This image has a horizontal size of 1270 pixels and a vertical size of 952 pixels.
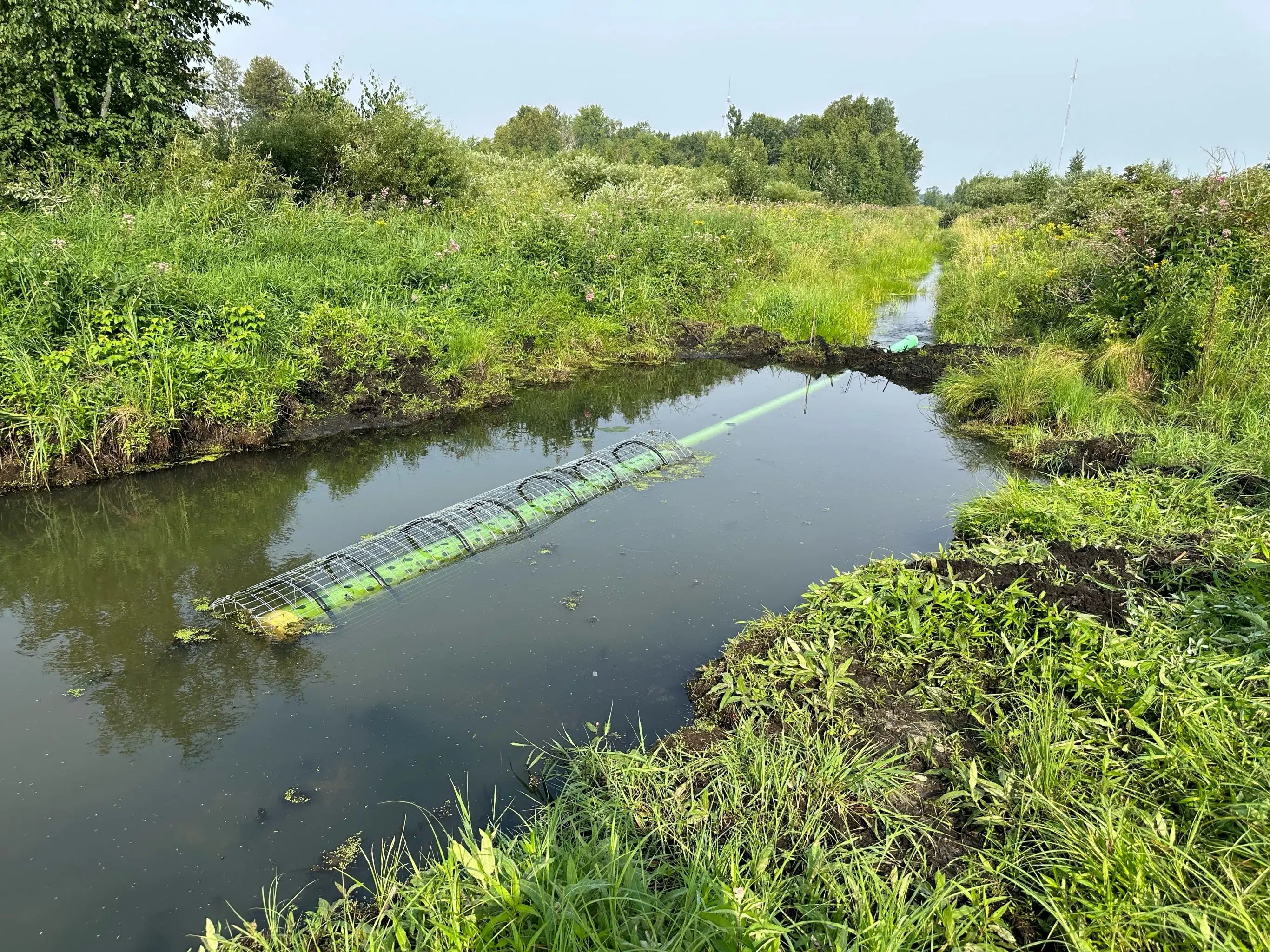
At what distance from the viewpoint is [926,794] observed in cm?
257

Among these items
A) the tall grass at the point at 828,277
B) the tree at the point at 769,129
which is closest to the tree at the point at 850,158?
the tree at the point at 769,129

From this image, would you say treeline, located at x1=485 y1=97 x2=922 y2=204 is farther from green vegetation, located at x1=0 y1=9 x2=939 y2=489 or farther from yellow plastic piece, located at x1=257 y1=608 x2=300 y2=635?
yellow plastic piece, located at x1=257 y1=608 x2=300 y2=635

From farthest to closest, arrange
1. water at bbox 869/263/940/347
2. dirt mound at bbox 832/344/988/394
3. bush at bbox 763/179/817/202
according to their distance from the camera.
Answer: bush at bbox 763/179/817/202 → water at bbox 869/263/940/347 → dirt mound at bbox 832/344/988/394

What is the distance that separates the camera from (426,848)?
2.60 m

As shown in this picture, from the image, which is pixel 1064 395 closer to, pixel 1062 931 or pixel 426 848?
pixel 1062 931

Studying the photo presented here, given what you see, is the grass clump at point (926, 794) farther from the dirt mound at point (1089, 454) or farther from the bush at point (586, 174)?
the bush at point (586, 174)

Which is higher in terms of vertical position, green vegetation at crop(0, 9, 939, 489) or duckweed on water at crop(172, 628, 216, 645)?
green vegetation at crop(0, 9, 939, 489)

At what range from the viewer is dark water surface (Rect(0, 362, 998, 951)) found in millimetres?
2564

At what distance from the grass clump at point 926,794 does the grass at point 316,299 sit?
456cm

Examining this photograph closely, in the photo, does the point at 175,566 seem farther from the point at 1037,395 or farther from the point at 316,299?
the point at 1037,395

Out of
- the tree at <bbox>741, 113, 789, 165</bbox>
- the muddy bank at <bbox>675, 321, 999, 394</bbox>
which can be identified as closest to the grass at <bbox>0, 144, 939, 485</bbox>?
the muddy bank at <bbox>675, 321, 999, 394</bbox>

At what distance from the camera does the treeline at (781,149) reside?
26984mm

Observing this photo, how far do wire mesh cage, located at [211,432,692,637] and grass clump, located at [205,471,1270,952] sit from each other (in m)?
1.72

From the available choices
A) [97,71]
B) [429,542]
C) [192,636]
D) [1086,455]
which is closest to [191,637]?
[192,636]
